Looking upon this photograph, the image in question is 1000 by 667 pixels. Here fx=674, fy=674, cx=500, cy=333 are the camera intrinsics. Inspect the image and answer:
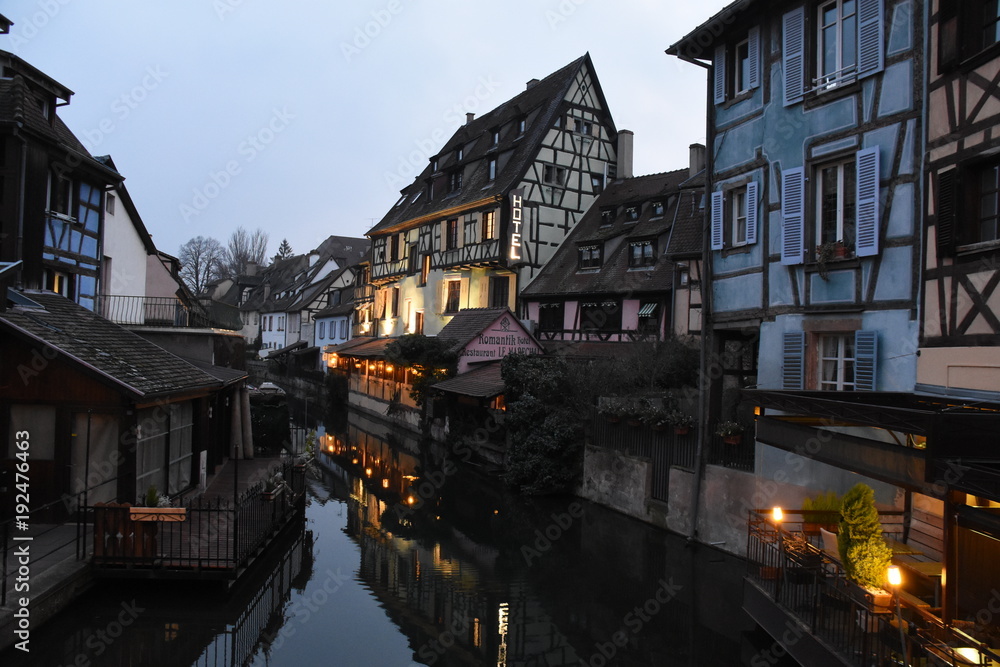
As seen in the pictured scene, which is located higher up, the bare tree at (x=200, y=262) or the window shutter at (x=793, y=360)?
the bare tree at (x=200, y=262)

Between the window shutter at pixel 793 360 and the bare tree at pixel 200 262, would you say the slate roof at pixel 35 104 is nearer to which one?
the window shutter at pixel 793 360

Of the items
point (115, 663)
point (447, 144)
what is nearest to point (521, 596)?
point (115, 663)

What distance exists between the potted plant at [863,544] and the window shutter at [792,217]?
5.69 m

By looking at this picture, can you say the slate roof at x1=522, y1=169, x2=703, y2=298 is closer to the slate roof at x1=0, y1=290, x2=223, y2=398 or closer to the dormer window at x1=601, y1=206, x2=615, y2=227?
the dormer window at x1=601, y1=206, x2=615, y2=227

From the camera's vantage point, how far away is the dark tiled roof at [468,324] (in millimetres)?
27266

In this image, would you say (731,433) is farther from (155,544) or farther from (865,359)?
(155,544)

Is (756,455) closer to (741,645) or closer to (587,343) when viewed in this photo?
(741,645)

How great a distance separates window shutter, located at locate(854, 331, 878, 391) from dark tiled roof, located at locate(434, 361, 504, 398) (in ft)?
40.2

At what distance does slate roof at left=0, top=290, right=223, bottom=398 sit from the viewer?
11148 mm

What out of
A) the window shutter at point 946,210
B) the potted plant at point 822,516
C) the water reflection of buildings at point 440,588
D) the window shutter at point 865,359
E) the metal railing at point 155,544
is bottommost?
the water reflection of buildings at point 440,588

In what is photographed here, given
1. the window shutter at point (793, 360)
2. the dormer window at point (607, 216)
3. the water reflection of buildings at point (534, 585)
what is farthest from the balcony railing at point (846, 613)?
the dormer window at point (607, 216)

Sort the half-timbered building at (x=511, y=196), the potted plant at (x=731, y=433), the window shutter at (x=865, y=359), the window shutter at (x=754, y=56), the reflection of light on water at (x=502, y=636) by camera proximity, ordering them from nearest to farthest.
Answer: the reflection of light on water at (x=502, y=636) → the window shutter at (x=865, y=359) → the potted plant at (x=731, y=433) → the window shutter at (x=754, y=56) → the half-timbered building at (x=511, y=196)

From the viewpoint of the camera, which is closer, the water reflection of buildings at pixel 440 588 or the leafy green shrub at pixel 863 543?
the leafy green shrub at pixel 863 543

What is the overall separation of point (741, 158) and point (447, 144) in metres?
29.5
